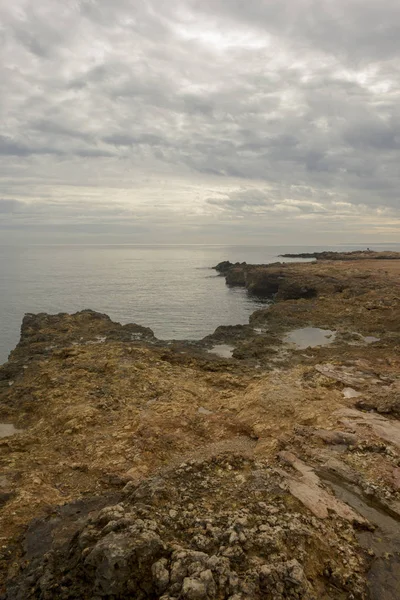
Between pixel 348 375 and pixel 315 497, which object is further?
pixel 348 375

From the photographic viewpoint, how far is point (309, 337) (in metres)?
28.2

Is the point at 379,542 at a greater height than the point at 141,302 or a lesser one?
greater

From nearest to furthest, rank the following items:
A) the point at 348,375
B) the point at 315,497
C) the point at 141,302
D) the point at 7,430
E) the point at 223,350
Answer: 1. the point at 315,497
2. the point at 7,430
3. the point at 348,375
4. the point at 223,350
5. the point at 141,302

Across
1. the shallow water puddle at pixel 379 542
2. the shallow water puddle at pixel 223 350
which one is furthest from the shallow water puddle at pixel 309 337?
the shallow water puddle at pixel 379 542

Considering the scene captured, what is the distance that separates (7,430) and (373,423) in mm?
13740

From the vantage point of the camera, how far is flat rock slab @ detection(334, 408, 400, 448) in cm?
1181

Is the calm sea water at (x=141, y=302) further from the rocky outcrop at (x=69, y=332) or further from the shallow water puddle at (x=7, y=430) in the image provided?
the shallow water puddle at (x=7, y=430)

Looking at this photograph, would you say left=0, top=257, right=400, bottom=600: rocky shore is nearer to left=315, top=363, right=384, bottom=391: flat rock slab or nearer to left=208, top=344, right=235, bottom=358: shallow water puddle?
left=315, top=363, right=384, bottom=391: flat rock slab

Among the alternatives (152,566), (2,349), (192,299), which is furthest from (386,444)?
(192,299)

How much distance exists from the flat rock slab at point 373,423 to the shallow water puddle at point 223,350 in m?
11.3

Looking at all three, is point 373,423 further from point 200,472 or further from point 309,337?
point 309,337

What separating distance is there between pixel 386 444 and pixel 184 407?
7226mm

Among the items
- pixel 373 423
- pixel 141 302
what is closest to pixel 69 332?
pixel 373 423

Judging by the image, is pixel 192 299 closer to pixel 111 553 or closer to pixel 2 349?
pixel 2 349
